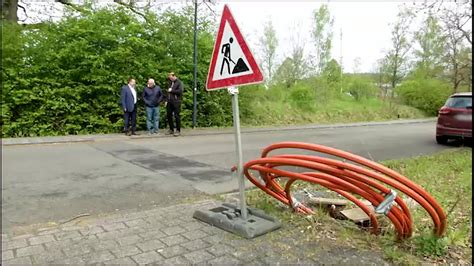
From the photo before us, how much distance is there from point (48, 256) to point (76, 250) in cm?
23

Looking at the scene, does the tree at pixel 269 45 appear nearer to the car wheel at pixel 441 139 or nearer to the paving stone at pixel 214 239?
the car wheel at pixel 441 139

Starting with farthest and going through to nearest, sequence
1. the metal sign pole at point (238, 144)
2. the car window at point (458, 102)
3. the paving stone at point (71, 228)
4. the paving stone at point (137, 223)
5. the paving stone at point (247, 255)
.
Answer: the car window at point (458, 102) → the paving stone at point (137, 223) → the paving stone at point (71, 228) → the metal sign pole at point (238, 144) → the paving stone at point (247, 255)

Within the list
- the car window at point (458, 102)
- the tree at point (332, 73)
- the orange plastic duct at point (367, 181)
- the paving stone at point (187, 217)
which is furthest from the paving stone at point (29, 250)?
the tree at point (332, 73)

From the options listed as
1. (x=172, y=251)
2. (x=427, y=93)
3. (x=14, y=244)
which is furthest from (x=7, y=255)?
(x=427, y=93)

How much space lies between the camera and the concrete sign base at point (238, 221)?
387 centimetres

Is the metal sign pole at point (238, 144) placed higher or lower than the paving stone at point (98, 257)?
higher

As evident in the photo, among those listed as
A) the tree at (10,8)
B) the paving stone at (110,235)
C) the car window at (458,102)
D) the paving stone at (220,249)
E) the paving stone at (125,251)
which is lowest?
the paving stone at (220,249)

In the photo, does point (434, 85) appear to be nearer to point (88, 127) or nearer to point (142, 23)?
point (142, 23)

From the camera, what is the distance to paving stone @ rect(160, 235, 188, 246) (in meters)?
3.69

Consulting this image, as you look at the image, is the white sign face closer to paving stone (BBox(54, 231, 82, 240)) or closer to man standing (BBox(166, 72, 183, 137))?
paving stone (BBox(54, 231, 82, 240))

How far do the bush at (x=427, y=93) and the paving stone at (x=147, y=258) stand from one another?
2799cm

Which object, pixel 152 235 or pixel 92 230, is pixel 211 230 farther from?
pixel 92 230

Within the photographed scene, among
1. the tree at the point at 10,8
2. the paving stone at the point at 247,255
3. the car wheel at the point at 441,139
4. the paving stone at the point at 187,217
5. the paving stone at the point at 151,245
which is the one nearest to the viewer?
the paving stone at the point at 247,255

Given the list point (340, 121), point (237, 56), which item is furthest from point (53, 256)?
point (340, 121)
